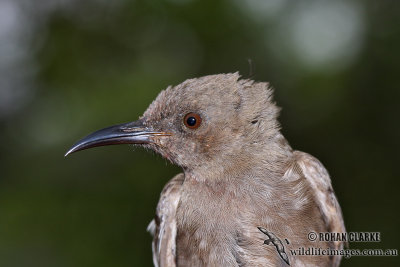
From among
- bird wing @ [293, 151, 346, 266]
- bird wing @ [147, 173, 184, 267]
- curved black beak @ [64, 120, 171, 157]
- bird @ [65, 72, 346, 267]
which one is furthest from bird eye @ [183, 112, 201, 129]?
bird wing @ [293, 151, 346, 266]

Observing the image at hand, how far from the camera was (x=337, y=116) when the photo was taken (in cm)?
793

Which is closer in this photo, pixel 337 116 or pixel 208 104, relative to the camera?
pixel 208 104

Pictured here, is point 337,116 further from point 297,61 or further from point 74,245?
point 74,245

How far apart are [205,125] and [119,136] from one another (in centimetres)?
80

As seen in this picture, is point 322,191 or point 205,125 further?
point 322,191

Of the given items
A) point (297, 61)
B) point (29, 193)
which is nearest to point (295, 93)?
point (297, 61)

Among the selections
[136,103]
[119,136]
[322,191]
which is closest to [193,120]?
[119,136]

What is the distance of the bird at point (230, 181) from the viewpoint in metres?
3.76

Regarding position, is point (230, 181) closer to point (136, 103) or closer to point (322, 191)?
point (322, 191)

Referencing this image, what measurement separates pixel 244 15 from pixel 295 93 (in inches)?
64.3

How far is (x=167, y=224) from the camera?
4227mm

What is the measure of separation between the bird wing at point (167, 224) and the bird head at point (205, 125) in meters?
0.37

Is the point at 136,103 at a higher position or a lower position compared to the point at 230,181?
higher

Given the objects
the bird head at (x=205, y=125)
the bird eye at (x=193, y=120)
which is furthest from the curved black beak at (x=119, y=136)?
the bird eye at (x=193, y=120)
